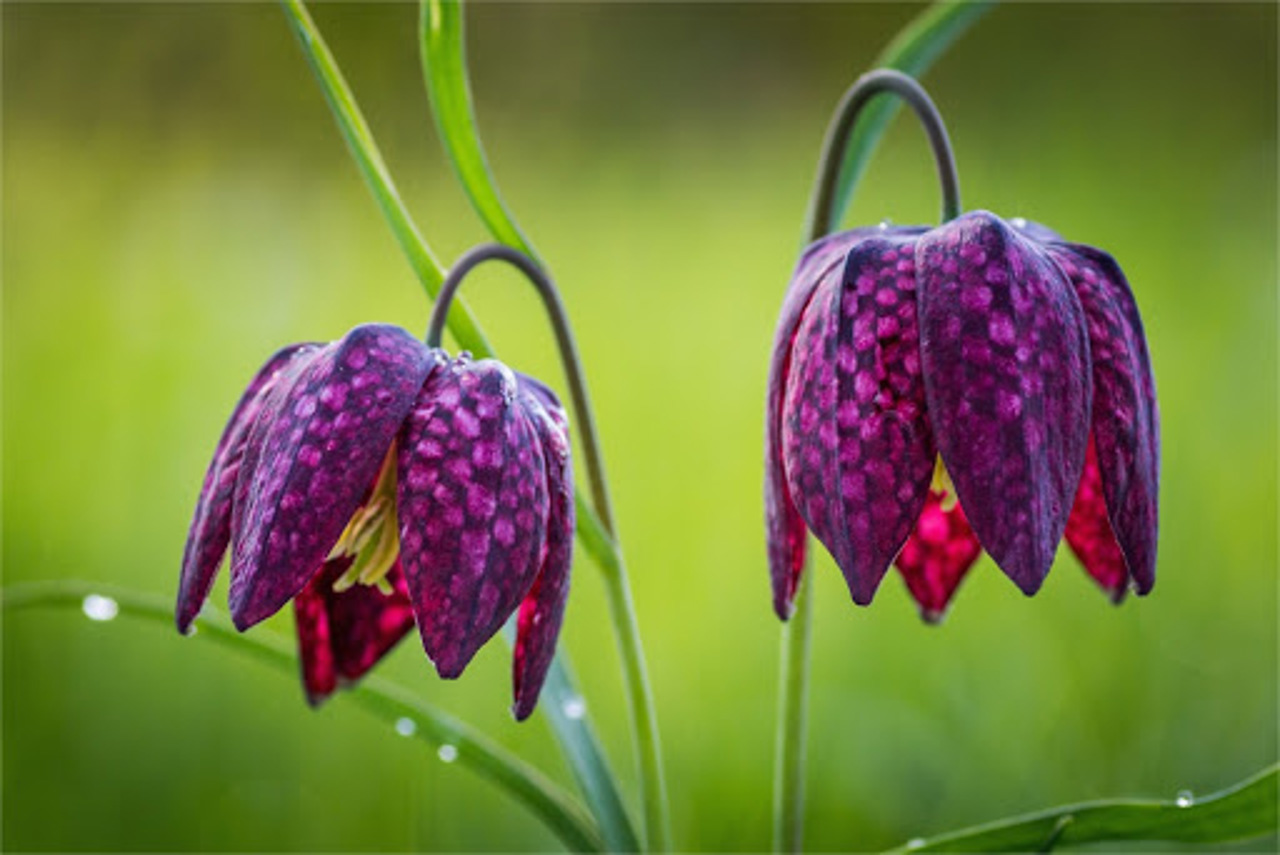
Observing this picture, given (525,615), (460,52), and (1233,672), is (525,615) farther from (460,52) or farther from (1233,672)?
(1233,672)

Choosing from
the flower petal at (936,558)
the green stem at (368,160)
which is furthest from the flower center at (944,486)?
the green stem at (368,160)

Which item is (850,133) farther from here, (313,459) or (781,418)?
(313,459)

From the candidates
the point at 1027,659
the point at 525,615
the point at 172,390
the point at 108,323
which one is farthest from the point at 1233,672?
the point at 108,323

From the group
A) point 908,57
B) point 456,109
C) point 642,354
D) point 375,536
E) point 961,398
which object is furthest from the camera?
A: point 642,354

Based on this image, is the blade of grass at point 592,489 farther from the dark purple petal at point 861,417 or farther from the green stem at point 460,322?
the dark purple petal at point 861,417

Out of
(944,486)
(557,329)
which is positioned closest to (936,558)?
(944,486)

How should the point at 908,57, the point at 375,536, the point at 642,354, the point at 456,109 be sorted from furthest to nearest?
the point at 642,354
the point at 908,57
the point at 456,109
the point at 375,536

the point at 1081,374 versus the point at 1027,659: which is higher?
the point at 1081,374
